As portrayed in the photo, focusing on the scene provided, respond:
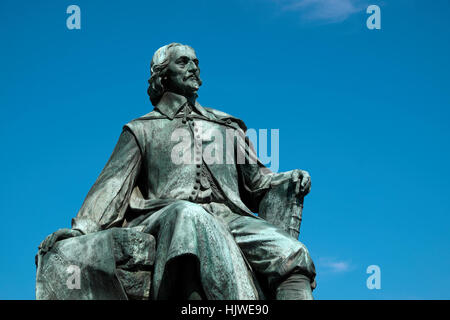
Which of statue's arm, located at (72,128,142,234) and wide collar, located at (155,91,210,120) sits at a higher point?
wide collar, located at (155,91,210,120)

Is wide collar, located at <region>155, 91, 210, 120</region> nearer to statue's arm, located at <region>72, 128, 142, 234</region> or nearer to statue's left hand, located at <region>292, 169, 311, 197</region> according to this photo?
statue's arm, located at <region>72, 128, 142, 234</region>

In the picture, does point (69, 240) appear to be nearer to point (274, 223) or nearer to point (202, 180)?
point (202, 180)

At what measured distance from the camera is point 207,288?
825 centimetres

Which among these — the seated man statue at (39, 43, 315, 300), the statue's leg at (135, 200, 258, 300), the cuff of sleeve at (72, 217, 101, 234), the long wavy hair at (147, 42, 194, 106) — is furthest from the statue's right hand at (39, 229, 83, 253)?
the long wavy hair at (147, 42, 194, 106)

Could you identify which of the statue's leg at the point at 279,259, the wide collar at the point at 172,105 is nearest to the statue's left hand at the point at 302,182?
the statue's leg at the point at 279,259

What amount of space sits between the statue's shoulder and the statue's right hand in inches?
98.4

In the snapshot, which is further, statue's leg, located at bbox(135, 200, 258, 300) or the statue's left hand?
the statue's left hand

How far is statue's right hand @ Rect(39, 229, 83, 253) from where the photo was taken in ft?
28.8

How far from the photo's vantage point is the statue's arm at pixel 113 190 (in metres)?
9.31

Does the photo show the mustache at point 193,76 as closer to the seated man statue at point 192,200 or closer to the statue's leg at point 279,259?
the seated man statue at point 192,200

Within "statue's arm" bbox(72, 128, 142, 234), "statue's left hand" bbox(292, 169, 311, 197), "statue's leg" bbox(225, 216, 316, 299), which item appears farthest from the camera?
"statue's left hand" bbox(292, 169, 311, 197)

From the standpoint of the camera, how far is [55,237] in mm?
8812

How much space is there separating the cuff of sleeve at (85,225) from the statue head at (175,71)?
6.72 ft
